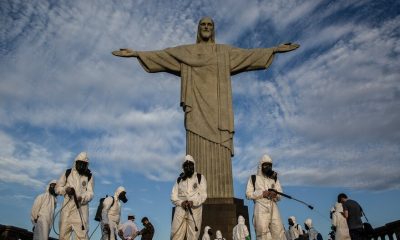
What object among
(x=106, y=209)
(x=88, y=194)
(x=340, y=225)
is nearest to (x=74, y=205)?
(x=88, y=194)

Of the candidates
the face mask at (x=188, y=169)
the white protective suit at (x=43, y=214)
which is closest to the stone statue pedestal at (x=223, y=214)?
the face mask at (x=188, y=169)

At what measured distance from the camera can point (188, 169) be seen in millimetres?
7855

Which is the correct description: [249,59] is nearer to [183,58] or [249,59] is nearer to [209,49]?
[209,49]

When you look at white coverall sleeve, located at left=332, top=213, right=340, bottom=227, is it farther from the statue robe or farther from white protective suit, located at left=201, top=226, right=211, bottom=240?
white protective suit, located at left=201, top=226, right=211, bottom=240

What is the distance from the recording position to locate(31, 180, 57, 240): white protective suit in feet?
29.8

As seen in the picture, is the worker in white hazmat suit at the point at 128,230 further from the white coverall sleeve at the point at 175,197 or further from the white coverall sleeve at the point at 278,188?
the white coverall sleeve at the point at 278,188

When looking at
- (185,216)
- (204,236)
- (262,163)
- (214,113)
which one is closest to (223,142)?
(214,113)

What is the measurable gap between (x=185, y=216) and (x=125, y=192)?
14.8ft

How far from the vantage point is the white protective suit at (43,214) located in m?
9.08

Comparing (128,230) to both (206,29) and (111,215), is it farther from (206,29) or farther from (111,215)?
(206,29)

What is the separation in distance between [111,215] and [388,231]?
7.49 m

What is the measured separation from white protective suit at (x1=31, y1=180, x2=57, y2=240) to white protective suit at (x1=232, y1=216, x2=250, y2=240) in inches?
198

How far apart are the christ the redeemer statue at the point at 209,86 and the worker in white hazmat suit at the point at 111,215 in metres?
2.78

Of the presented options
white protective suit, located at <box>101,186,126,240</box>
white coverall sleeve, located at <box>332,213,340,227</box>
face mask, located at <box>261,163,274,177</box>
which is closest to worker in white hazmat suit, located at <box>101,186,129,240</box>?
white protective suit, located at <box>101,186,126,240</box>
